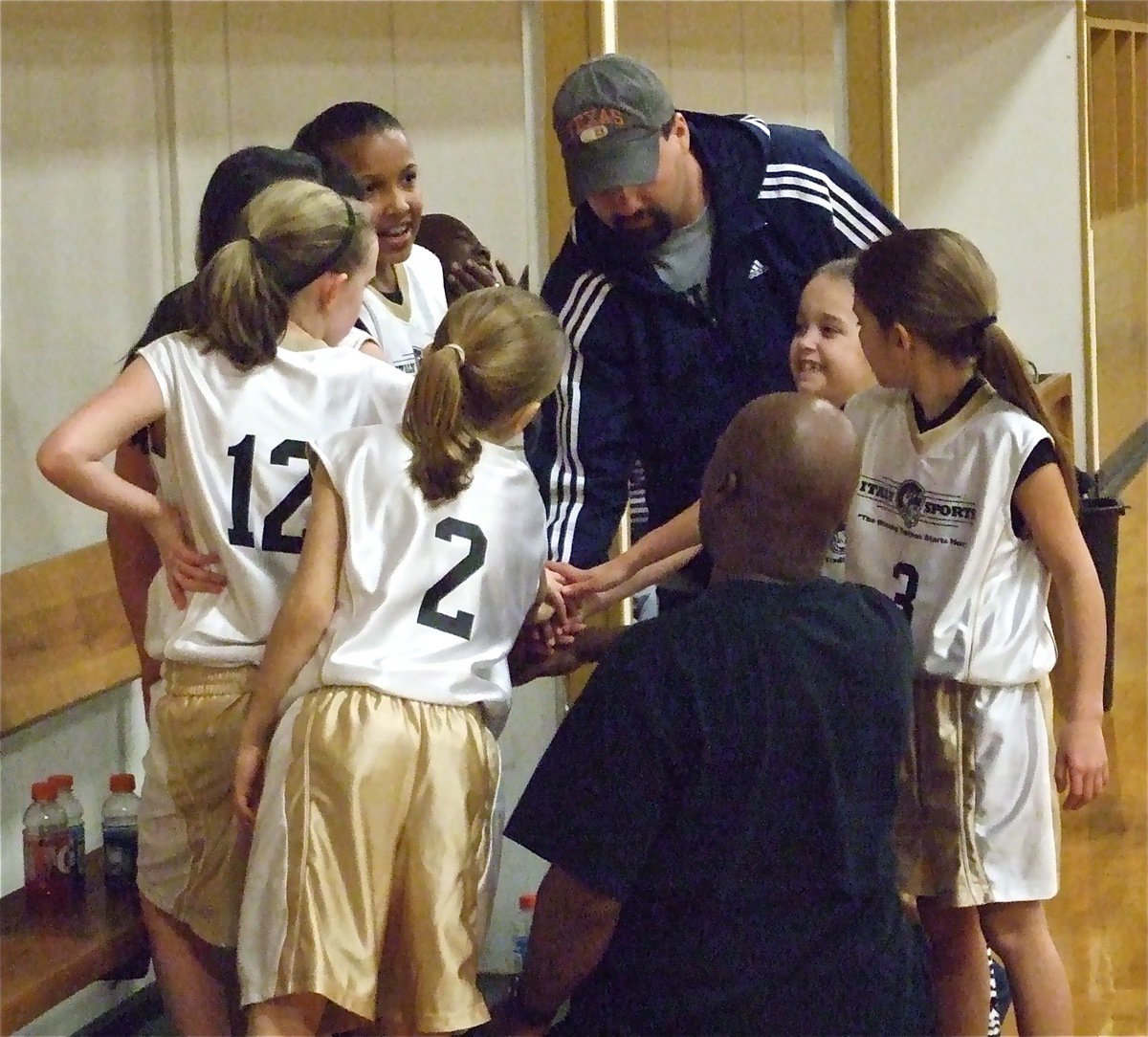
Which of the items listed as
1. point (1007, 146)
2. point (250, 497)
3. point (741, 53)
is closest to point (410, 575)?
point (250, 497)

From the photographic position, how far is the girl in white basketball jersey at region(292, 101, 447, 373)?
2.55 metres

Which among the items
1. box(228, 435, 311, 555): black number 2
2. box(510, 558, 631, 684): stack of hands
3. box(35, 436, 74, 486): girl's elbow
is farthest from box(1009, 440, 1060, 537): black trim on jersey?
box(35, 436, 74, 486): girl's elbow

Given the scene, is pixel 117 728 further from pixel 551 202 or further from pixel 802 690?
pixel 802 690

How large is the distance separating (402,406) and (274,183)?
35 centimetres

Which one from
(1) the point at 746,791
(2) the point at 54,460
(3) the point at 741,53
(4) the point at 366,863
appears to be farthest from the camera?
(3) the point at 741,53

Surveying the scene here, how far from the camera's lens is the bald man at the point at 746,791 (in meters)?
1.48

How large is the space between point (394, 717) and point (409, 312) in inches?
41.4

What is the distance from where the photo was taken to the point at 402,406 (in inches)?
77.6

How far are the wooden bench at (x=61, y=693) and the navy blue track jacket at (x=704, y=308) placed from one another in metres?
0.91

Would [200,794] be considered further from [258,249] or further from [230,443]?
[258,249]

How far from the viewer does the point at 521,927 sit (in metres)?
2.96

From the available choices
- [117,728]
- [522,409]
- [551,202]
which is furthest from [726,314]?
[117,728]

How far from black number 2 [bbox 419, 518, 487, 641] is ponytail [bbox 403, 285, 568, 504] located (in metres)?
0.04

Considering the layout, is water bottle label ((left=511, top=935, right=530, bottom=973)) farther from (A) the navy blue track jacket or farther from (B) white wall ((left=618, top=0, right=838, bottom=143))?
(B) white wall ((left=618, top=0, right=838, bottom=143))
